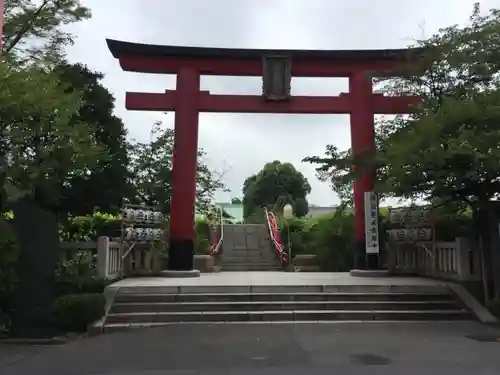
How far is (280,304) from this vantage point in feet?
35.7

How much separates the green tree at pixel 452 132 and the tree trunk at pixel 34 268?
6.53 metres

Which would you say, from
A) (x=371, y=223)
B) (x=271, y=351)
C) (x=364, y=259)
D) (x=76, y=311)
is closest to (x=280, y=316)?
(x=271, y=351)

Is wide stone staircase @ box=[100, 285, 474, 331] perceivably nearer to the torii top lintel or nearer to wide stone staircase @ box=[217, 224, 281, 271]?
the torii top lintel

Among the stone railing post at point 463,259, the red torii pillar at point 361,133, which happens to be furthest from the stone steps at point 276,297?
the red torii pillar at point 361,133

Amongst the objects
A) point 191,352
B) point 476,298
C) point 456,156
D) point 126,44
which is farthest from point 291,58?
point 191,352

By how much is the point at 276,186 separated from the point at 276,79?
3563 cm

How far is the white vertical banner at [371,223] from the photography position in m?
15.1

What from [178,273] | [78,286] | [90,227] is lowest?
[78,286]

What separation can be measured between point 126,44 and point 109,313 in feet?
25.9

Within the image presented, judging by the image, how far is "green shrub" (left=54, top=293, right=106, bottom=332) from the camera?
941cm

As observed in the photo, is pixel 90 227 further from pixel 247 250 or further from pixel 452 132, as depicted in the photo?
pixel 452 132

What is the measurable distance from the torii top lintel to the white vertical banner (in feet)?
11.4

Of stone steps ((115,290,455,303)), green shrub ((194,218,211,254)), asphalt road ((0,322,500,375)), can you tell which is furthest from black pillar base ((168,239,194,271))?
green shrub ((194,218,211,254))

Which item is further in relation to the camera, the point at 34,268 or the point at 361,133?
the point at 361,133
